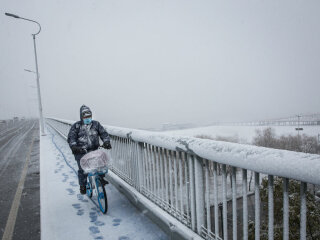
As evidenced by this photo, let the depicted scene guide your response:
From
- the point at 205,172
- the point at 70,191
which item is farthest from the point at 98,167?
the point at 205,172

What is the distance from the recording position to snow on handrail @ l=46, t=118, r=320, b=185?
1383 millimetres

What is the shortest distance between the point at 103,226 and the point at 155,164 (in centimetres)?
130

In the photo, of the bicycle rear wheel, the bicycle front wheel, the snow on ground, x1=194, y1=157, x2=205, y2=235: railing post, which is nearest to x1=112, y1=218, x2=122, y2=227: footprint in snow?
the snow on ground

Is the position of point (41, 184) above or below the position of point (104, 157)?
below

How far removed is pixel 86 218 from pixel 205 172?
101 inches

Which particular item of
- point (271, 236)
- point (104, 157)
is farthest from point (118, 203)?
point (271, 236)

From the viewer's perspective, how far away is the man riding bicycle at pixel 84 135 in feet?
14.3

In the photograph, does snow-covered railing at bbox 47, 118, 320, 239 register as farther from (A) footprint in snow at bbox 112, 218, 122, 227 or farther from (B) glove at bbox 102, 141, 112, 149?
(A) footprint in snow at bbox 112, 218, 122, 227

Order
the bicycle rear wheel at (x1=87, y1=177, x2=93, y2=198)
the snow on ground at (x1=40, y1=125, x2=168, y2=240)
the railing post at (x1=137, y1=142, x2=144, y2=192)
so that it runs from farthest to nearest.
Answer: the bicycle rear wheel at (x1=87, y1=177, x2=93, y2=198)
the railing post at (x1=137, y1=142, x2=144, y2=192)
the snow on ground at (x1=40, y1=125, x2=168, y2=240)

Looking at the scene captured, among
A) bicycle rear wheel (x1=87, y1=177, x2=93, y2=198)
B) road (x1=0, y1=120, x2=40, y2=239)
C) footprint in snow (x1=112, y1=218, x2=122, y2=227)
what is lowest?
road (x1=0, y1=120, x2=40, y2=239)

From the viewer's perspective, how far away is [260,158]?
5.54 feet

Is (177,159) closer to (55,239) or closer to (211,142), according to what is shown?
(211,142)

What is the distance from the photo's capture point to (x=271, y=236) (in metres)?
1.78

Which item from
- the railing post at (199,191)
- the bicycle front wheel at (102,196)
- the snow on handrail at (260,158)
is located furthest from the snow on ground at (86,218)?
the snow on handrail at (260,158)
